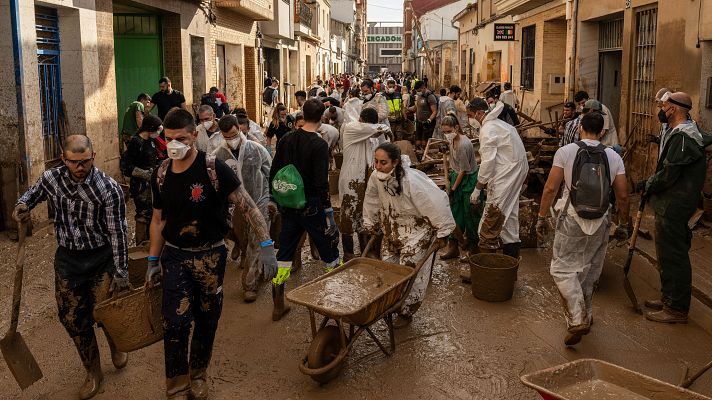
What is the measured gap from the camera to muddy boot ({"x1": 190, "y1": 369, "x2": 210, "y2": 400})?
4.39 meters

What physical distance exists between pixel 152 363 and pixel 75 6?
6753 millimetres

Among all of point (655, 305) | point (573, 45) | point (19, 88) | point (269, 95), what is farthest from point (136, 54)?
point (655, 305)

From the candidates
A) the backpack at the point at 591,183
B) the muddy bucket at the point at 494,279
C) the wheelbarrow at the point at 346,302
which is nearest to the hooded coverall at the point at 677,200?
the backpack at the point at 591,183

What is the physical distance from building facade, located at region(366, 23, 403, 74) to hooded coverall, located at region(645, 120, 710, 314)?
10345 centimetres

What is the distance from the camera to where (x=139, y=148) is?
700cm

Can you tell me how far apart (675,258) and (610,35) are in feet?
28.6

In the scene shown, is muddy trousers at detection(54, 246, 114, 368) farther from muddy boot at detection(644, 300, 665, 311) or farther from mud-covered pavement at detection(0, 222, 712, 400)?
muddy boot at detection(644, 300, 665, 311)

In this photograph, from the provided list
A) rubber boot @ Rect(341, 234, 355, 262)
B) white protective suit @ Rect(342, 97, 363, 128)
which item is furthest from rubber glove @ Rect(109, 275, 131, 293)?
white protective suit @ Rect(342, 97, 363, 128)

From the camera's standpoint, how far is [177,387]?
14.0 feet

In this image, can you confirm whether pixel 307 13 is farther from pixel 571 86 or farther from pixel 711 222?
pixel 711 222

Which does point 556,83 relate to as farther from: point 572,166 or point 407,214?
point 407,214

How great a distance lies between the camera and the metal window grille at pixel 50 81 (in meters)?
9.40

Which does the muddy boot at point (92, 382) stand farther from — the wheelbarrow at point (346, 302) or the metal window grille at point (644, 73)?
the metal window grille at point (644, 73)

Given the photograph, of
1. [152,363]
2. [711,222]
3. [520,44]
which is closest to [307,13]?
[520,44]
